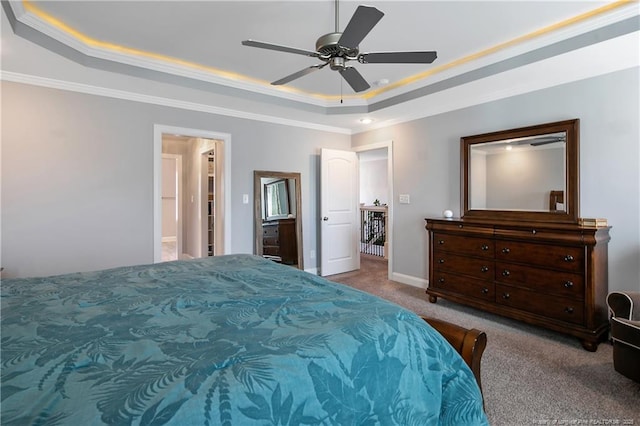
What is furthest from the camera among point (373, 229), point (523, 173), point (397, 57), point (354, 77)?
point (373, 229)

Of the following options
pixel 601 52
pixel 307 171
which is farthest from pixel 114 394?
pixel 307 171

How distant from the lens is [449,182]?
4.15m

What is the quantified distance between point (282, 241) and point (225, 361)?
410cm

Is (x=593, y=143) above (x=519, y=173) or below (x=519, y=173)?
above

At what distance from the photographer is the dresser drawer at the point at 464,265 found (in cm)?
332

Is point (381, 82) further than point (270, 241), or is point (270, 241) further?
→ point (270, 241)

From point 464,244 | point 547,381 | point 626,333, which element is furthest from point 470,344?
point 464,244

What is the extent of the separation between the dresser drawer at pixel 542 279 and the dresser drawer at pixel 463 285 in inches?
6.5

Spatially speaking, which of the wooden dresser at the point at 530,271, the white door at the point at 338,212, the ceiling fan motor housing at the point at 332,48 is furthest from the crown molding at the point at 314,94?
the ceiling fan motor housing at the point at 332,48

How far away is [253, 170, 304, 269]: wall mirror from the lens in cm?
462

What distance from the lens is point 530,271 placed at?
117 inches

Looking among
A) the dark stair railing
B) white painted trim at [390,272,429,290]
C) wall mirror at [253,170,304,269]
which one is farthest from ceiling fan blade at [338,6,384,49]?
the dark stair railing

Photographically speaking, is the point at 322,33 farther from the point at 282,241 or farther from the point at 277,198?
the point at 282,241

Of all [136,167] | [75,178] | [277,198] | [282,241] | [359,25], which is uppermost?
[359,25]
